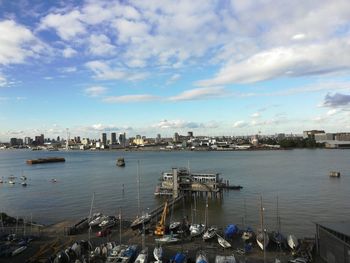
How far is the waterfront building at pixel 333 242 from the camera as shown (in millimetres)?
18766

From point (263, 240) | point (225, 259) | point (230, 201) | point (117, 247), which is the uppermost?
point (263, 240)

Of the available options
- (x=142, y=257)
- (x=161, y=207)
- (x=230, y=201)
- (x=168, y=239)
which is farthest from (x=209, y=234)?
(x=230, y=201)

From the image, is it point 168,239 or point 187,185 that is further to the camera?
point 187,185

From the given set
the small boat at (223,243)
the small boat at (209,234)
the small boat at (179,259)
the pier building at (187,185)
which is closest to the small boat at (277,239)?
the small boat at (223,243)

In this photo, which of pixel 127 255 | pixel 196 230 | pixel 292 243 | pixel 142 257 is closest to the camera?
pixel 142 257

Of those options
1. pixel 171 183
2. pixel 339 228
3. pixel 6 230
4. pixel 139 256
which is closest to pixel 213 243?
pixel 139 256

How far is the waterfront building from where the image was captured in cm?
1877

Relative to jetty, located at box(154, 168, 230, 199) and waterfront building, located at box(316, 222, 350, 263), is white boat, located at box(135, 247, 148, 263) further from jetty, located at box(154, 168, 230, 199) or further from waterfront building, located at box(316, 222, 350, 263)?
jetty, located at box(154, 168, 230, 199)

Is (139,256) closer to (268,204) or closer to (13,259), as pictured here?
(13,259)

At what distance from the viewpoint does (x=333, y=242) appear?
66.4 feet

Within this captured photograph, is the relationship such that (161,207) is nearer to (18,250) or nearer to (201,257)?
(18,250)

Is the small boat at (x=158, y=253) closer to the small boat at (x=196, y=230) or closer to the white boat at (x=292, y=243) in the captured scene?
the small boat at (x=196, y=230)

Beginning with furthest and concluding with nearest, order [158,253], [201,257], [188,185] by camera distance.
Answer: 1. [188,185]
2. [158,253]
3. [201,257]

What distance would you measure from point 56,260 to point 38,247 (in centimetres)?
402
